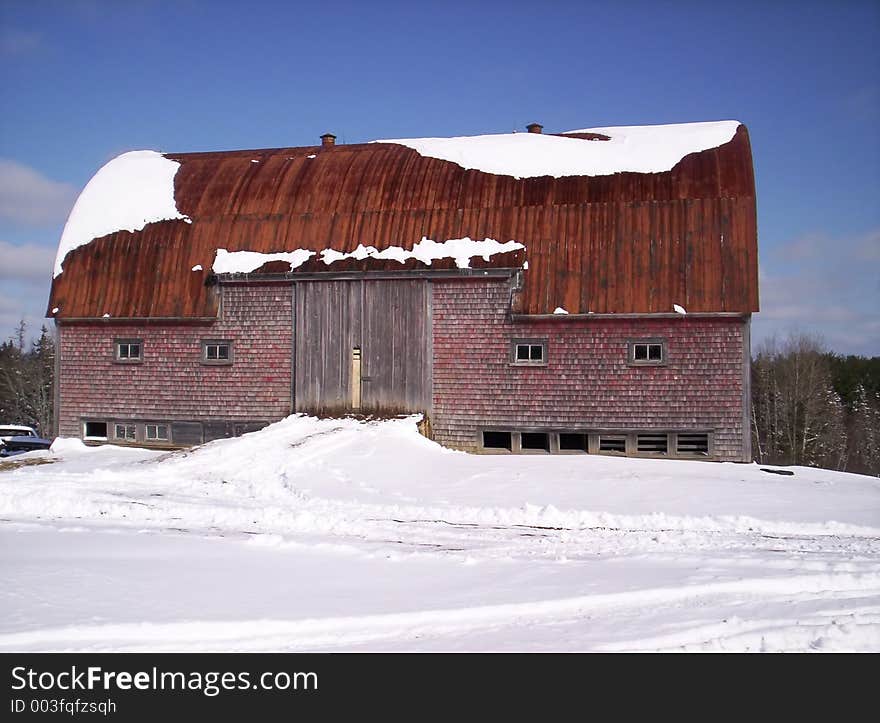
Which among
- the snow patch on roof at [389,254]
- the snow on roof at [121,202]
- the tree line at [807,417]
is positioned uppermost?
the snow on roof at [121,202]

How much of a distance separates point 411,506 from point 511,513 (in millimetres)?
1655

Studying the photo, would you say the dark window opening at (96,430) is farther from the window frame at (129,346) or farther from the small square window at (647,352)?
the small square window at (647,352)

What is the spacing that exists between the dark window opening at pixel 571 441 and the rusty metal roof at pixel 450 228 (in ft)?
10.1

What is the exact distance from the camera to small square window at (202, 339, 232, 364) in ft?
67.1

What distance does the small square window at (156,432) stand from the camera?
20734 millimetres

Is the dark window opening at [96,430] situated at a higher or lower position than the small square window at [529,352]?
lower

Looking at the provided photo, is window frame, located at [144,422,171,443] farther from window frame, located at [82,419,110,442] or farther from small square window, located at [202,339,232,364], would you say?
small square window, located at [202,339,232,364]

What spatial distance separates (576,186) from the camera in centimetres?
1986

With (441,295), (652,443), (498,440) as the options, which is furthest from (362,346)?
(652,443)

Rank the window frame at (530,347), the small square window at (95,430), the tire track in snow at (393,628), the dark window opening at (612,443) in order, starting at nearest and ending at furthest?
the tire track in snow at (393,628) → the dark window opening at (612,443) → the window frame at (530,347) → the small square window at (95,430)

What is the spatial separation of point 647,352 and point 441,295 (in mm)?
5265

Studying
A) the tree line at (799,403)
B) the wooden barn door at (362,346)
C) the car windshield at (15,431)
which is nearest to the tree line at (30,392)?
the tree line at (799,403)
